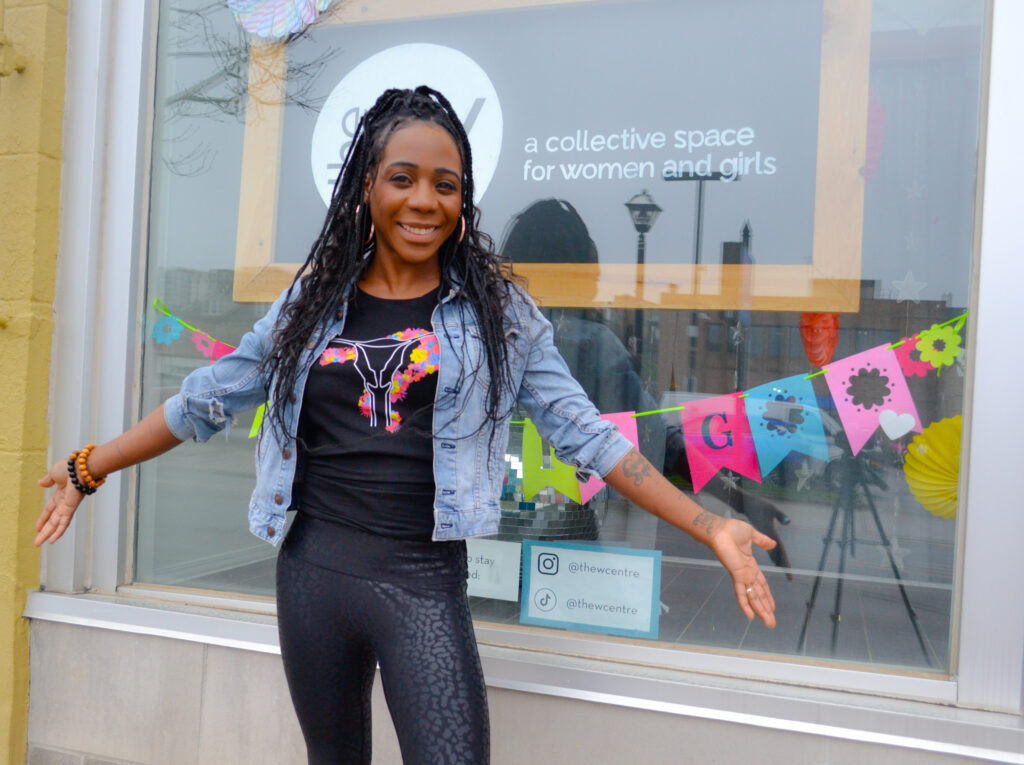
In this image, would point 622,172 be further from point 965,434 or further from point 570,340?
point 965,434

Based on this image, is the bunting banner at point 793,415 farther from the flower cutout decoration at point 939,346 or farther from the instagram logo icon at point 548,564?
the instagram logo icon at point 548,564

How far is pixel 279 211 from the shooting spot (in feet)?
11.1

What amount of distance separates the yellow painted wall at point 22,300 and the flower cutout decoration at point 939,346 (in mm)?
3081

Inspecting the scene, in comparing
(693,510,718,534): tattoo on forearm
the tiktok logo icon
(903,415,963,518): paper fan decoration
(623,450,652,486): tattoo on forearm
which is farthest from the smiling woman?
(903,415,963,518): paper fan decoration

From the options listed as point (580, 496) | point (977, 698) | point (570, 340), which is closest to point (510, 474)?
point (580, 496)

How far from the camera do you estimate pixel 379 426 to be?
1.94m

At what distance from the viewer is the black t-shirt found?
1938 millimetres

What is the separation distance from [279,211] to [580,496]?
1591 mm

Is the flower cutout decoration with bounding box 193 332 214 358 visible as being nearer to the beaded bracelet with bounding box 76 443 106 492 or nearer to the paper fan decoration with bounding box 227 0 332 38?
the paper fan decoration with bounding box 227 0 332 38

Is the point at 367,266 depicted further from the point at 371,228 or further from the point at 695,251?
the point at 695,251

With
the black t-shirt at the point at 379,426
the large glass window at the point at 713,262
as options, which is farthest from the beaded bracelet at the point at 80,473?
the large glass window at the point at 713,262

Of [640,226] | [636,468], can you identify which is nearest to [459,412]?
[636,468]

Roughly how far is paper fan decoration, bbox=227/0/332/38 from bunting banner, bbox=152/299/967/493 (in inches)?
72.1

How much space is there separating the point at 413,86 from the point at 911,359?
1966mm
